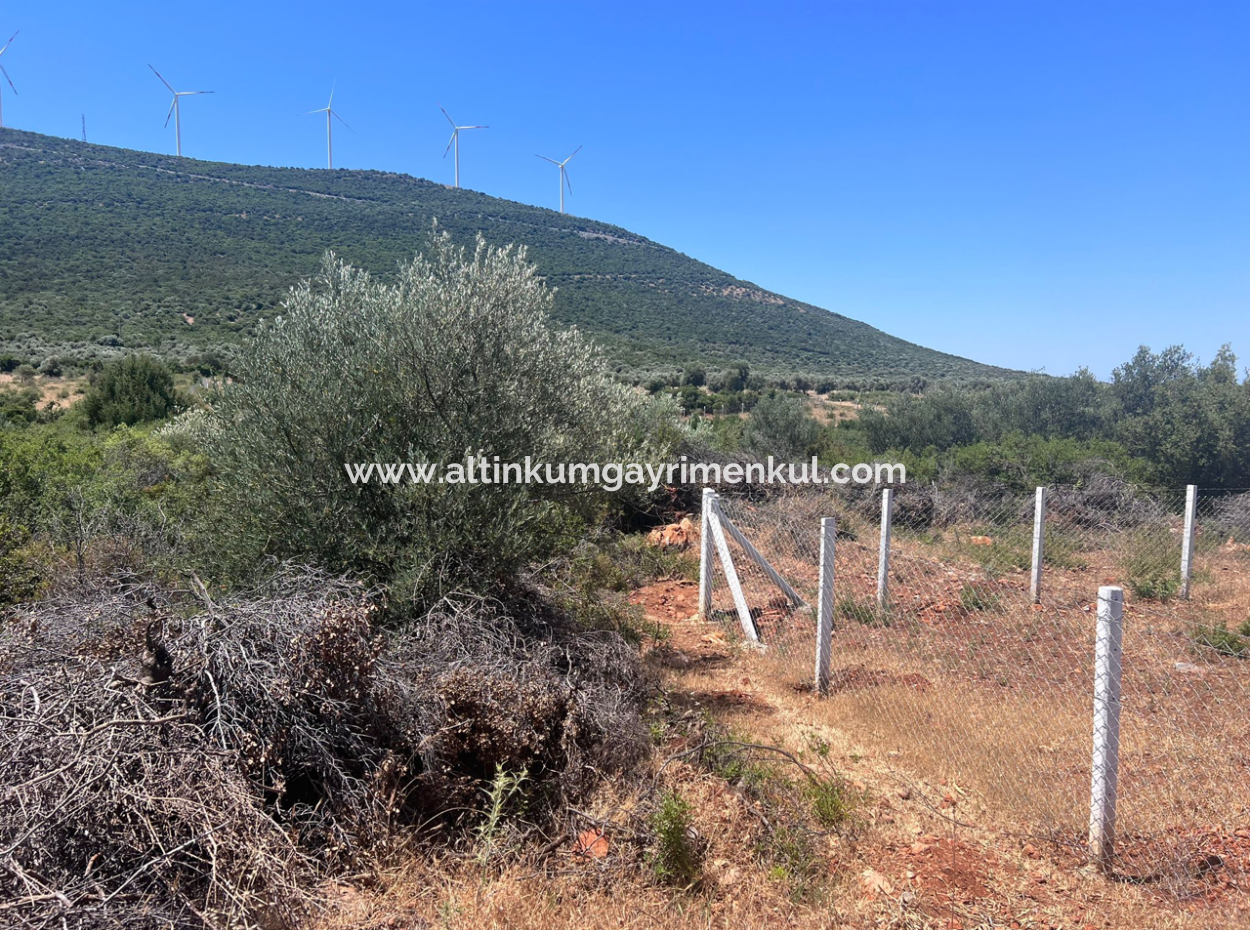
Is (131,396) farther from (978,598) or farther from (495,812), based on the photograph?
(978,598)

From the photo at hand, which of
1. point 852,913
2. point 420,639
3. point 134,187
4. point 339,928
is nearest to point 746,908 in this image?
point 852,913

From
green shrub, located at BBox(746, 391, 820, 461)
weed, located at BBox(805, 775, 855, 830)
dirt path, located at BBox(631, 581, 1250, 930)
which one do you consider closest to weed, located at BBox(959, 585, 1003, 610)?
dirt path, located at BBox(631, 581, 1250, 930)

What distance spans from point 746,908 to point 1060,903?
142cm

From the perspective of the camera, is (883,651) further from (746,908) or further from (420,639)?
(420,639)

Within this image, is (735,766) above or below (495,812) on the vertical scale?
below

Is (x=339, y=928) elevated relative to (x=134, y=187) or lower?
lower

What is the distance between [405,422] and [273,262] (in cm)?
4573

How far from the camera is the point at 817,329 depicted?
2275 inches

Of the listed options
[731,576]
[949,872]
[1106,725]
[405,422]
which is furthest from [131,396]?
[1106,725]

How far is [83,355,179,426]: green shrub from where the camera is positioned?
17438 mm

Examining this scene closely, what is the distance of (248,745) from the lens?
9.86 feet

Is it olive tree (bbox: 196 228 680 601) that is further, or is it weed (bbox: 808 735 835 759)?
olive tree (bbox: 196 228 680 601)

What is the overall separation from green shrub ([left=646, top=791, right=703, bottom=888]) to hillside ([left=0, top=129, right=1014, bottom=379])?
2780 cm

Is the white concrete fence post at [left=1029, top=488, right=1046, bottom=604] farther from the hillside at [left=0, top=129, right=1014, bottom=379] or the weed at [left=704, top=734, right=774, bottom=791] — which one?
the hillside at [left=0, top=129, right=1014, bottom=379]
